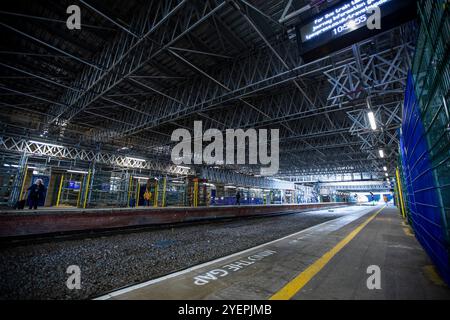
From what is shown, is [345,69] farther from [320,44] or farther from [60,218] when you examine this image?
[60,218]

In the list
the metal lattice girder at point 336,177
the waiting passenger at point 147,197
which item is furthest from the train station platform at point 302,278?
the metal lattice girder at point 336,177

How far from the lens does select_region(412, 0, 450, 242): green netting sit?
2.16m

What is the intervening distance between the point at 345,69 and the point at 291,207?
17.9m

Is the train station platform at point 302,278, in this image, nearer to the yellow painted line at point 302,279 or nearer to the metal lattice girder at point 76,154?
the yellow painted line at point 302,279

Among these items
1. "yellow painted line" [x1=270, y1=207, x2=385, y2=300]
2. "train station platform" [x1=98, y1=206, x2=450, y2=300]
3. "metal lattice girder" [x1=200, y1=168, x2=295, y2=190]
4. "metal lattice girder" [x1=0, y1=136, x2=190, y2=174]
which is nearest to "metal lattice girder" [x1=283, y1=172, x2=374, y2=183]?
"metal lattice girder" [x1=200, y1=168, x2=295, y2=190]

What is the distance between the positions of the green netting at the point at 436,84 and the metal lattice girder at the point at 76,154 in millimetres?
19676

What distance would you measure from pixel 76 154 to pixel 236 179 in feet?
84.4

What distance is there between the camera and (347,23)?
4691 millimetres

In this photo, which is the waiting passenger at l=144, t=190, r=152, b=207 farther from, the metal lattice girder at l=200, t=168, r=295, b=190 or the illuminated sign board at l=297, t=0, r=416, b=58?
the metal lattice girder at l=200, t=168, r=295, b=190

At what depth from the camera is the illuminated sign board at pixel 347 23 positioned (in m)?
4.17

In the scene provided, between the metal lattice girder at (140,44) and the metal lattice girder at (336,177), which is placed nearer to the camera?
the metal lattice girder at (140,44)

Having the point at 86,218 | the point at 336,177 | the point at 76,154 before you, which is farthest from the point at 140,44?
the point at 336,177
